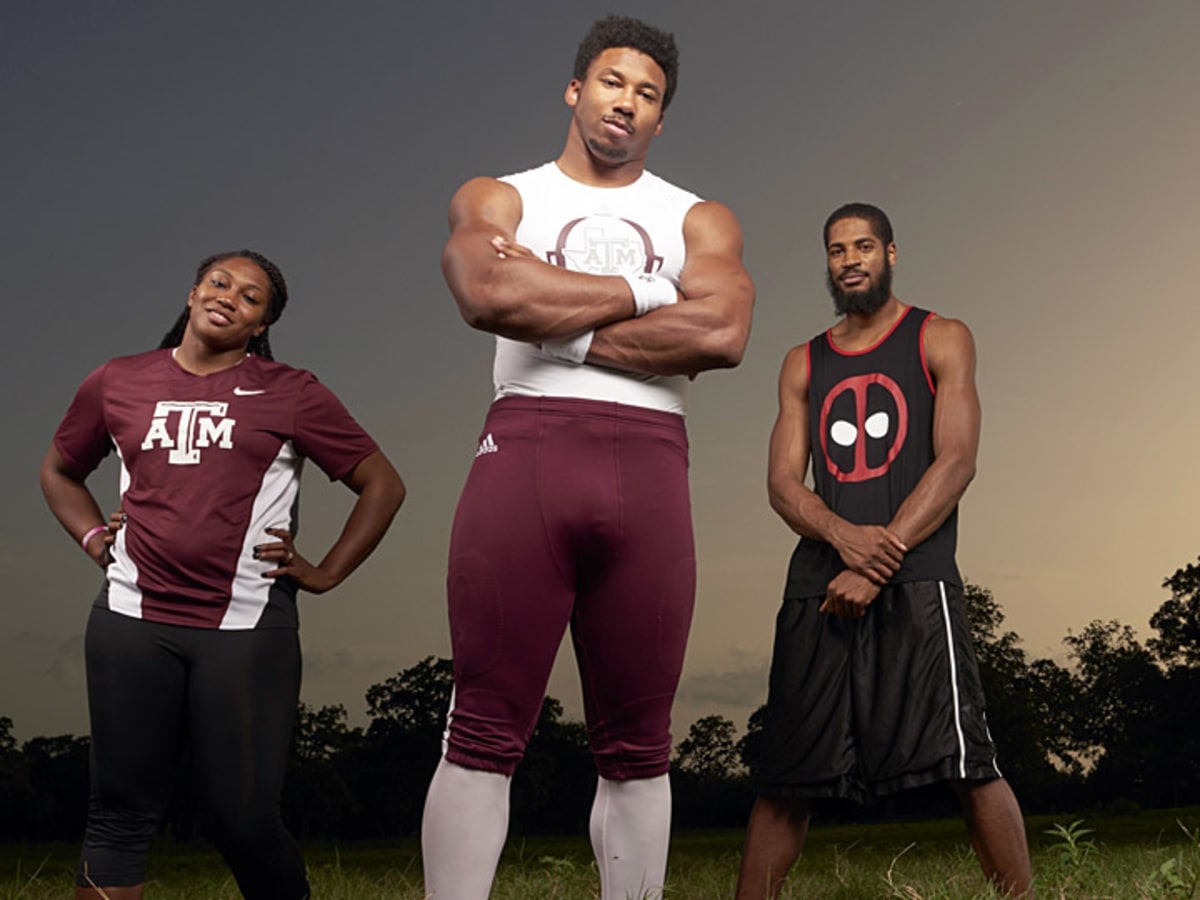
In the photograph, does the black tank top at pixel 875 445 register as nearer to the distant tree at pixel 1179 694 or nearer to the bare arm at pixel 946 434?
the bare arm at pixel 946 434

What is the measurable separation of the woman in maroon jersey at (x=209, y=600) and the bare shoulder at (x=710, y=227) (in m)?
1.45

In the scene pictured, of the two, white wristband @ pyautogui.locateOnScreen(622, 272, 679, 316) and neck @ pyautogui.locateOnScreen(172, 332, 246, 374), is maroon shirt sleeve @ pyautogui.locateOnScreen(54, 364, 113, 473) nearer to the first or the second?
neck @ pyautogui.locateOnScreen(172, 332, 246, 374)

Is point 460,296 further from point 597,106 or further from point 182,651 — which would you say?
point 182,651

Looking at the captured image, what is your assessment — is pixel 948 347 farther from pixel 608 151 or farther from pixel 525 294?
pixel 525 294

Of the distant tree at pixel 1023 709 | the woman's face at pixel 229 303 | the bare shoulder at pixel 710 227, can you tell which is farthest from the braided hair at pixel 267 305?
the distant tree at pixel 1023 709

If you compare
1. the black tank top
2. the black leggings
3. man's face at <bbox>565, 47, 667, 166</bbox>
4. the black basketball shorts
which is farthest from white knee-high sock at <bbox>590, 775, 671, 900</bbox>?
man's face at <bbox>565, 47, 667, 166</bbox>

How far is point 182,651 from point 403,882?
320 cm

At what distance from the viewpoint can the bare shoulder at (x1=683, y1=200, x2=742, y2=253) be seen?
3.56 m

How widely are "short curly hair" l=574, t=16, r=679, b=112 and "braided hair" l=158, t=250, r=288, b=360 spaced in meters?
1.48

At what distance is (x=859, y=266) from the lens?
4656 millimetres

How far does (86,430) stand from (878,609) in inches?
116

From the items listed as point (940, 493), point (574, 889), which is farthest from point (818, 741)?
point (574, 889)

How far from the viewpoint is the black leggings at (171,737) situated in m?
3.87

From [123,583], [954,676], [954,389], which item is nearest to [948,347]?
[954,389]
